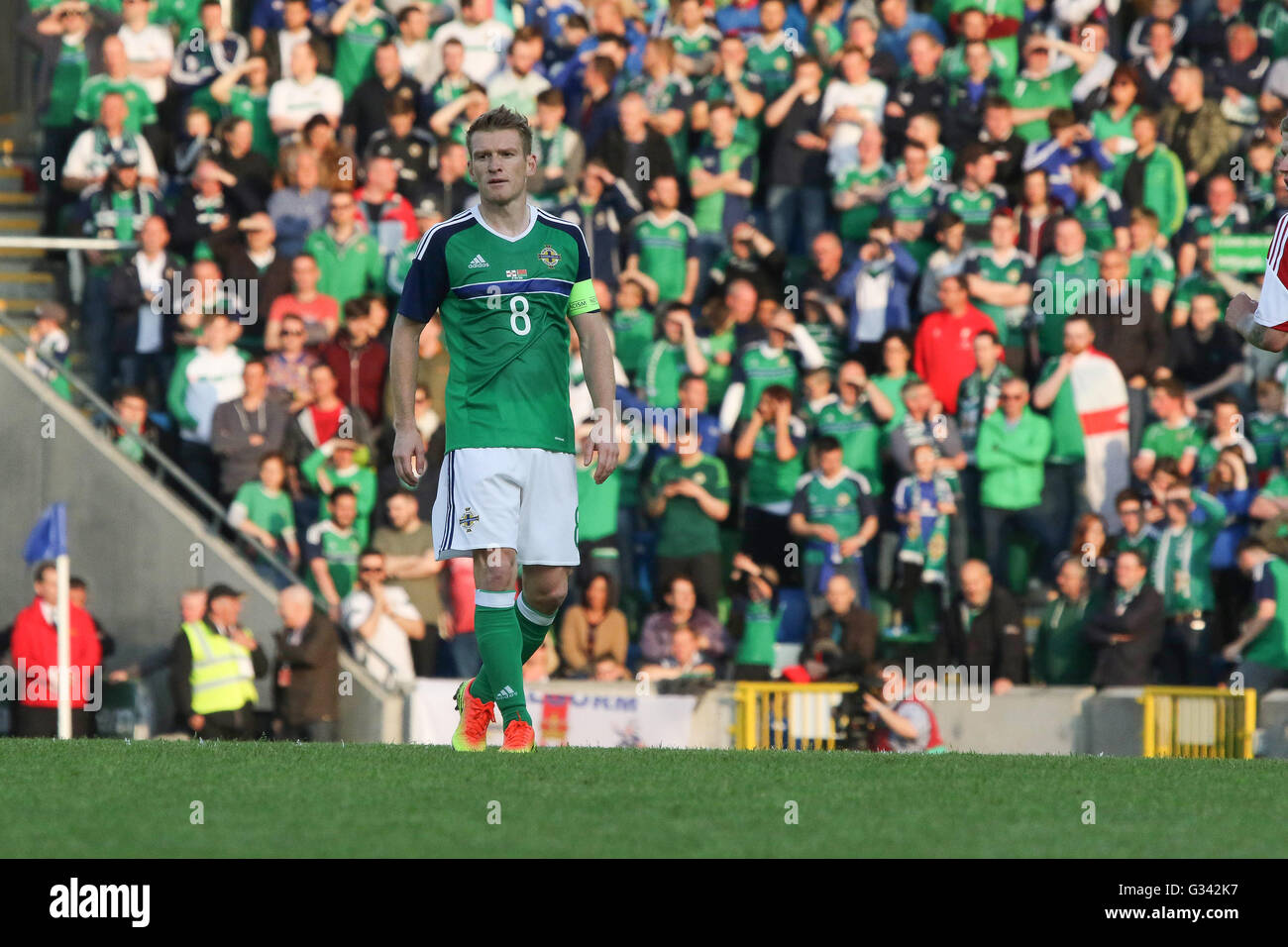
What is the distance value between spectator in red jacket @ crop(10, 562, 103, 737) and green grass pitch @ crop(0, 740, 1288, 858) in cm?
660

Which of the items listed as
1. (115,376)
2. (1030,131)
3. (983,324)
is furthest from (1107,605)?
(115,376)

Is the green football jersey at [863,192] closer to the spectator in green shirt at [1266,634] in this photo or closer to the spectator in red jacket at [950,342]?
the spectator in red jacket at [950,342]

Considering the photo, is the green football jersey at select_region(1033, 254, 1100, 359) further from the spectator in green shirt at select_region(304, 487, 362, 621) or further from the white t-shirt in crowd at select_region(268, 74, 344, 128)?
the white t-shirt in crowd at select_region(268, 74, 344, 128)

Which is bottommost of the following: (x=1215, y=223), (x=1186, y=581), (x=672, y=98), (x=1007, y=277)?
(x=1186, y=581)

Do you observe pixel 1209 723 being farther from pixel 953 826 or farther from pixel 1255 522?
pixel 953 826

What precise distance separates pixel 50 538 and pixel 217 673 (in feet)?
4.86

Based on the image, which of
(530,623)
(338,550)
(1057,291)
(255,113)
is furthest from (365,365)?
(530,623)

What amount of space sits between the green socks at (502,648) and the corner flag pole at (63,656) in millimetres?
6966

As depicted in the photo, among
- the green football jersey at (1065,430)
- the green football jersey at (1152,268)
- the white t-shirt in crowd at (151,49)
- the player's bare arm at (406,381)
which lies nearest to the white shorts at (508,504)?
the player's bare arm at (406,381)

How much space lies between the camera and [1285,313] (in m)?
8.24

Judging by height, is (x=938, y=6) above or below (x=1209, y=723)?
above

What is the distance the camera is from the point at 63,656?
15086mm

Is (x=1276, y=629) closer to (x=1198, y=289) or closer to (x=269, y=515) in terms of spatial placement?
(x=1198, y=289)

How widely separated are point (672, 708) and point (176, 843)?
28.4 ft
